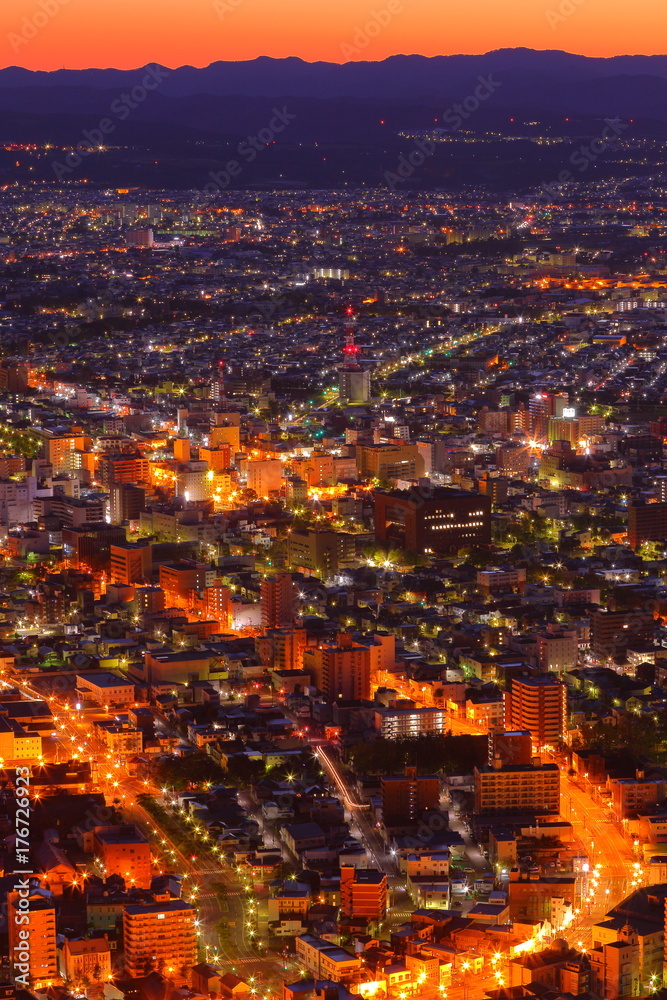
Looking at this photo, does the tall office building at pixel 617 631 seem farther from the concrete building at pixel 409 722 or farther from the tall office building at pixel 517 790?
the tall office building at pixel 517 790

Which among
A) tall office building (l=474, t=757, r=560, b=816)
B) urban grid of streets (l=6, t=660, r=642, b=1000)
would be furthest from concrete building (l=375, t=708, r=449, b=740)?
tall office building (l=474, t=757, r=560, b=816)

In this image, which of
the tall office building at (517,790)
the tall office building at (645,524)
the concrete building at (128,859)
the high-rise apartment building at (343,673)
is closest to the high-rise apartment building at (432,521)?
the tall office building at (645,524)

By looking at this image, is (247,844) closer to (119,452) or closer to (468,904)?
(468,904)

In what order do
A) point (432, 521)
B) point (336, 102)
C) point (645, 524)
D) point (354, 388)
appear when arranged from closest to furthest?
point (432, 521) < point (645, 524) < point (354, 388) < point (336, 102)

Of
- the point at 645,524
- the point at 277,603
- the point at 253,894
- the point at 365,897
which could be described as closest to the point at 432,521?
the point at 645,524

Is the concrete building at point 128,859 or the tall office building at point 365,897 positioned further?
the concrete building at point 128,859

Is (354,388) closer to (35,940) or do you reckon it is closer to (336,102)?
(35,940)

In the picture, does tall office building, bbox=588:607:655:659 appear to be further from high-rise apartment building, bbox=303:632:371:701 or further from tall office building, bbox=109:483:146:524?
tall office building, bbox=109:483:146:524
